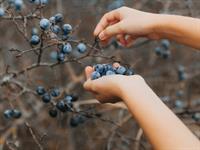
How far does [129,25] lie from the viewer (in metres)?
1.84

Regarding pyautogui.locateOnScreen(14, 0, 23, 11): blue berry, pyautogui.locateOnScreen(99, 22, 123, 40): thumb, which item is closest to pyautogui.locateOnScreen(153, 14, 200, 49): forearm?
pyautogui.locateOnScreen(99, 22, 123, 40): thumb

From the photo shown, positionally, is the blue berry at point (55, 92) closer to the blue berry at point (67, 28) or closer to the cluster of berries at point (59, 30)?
the cluster of berries at point (59, 30)

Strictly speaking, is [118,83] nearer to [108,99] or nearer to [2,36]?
[108,99]

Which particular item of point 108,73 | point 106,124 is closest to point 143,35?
point 108,73

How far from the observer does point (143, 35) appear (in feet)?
6.11

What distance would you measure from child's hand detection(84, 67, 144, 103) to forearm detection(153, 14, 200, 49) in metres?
0.32

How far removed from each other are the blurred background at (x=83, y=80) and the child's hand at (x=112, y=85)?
128cm

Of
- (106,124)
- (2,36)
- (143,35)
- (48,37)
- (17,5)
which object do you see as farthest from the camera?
(2,36)

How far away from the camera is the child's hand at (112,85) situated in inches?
58.4

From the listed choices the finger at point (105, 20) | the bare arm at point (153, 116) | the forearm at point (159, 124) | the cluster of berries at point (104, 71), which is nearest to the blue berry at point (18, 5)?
the finger at point (105, 20)

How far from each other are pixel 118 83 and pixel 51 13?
2219 mm

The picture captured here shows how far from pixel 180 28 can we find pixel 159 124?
51 centimetres

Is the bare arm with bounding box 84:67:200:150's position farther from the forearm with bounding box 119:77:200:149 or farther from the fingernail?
the fingernail

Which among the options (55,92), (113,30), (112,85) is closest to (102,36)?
(113,30)
